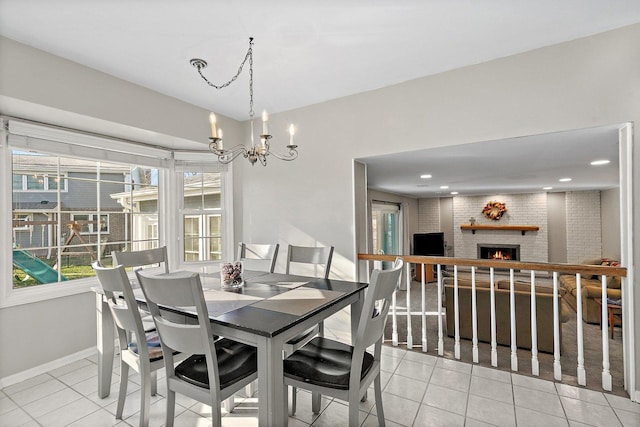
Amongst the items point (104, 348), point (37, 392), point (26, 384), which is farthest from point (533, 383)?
point (26, 384)

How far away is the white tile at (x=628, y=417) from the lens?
6.20ft

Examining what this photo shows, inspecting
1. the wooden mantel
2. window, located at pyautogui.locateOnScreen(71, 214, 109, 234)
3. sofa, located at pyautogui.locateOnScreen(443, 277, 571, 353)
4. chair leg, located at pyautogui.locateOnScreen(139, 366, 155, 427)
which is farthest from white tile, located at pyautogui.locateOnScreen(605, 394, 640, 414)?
the wooden mantel

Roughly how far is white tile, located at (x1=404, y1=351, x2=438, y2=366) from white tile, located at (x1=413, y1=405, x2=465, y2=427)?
712 mm

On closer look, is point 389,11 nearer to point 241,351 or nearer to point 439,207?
point 241,351

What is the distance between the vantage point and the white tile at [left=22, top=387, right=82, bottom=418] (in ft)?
6.83

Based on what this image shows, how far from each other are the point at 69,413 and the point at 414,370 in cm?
260

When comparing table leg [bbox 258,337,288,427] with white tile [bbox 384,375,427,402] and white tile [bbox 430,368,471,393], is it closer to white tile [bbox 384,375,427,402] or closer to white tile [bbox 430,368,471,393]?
white tile [bbox 384,375,427,402]

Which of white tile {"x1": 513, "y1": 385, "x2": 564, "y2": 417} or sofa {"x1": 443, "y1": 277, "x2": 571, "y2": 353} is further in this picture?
sofa {"x1": 443, "y1": 277, "x2": 571, "y2": 353}

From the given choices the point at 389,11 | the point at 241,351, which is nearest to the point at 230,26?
the point at 389,11

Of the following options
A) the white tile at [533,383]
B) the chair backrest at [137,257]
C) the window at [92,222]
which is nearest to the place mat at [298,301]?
the chair backrest at [137,257]

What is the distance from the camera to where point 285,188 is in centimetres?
366

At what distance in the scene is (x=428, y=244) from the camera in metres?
7.93

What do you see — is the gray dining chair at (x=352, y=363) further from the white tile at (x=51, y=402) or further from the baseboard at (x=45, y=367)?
the baseboard at (x=45, y=367)

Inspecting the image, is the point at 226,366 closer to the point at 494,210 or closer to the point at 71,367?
the point at 71,367
